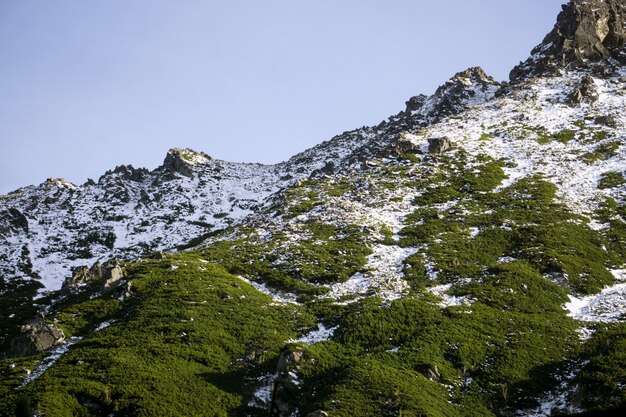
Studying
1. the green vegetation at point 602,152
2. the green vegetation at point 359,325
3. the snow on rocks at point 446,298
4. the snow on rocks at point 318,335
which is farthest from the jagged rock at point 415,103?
the snow on rocks at point 318,335

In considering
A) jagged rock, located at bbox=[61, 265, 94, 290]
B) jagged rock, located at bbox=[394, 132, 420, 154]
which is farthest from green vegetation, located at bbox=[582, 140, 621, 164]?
jagged rock, located at bbox=[61, 265, 94, 290]

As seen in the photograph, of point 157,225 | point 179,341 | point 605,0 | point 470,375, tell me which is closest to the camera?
point 470,375

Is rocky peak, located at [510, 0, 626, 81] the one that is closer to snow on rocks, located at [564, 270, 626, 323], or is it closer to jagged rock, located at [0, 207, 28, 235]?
snow on rocks, located at [564, 270, 626, 323]

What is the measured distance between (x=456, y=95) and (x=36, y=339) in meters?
116

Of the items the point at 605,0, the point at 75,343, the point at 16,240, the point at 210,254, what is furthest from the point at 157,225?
the point at 605,0

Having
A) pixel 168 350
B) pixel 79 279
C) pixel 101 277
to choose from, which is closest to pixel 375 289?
pixel 168 350

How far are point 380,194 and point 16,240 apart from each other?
7305cm

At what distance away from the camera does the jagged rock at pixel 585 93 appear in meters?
104

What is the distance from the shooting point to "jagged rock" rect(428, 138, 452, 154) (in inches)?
3755

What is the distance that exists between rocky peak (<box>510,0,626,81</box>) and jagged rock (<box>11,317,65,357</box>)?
116809 mm

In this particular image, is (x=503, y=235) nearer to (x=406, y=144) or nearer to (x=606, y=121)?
(x=406, y=144)

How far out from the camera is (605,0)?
126625 millimetres

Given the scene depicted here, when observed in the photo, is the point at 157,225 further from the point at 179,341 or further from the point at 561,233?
the point at 561,233

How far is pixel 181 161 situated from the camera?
140 m
